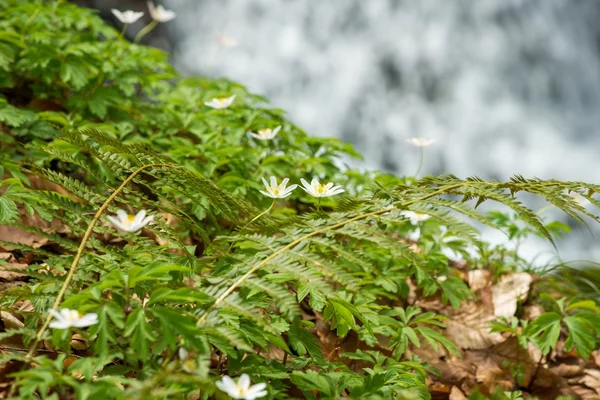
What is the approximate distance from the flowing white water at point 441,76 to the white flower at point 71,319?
4982 mm

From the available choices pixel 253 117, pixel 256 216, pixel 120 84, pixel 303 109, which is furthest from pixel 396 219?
pixel 303 109

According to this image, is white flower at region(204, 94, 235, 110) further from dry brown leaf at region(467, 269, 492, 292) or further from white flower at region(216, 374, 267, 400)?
white flower at region(216, 374, 267, 400)

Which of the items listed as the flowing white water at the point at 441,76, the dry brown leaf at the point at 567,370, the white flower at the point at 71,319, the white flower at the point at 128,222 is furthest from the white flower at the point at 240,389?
the flowing white water at the point at 441,76

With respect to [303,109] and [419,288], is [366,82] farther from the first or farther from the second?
[419,288]

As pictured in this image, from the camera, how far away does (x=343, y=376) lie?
5.85 feet

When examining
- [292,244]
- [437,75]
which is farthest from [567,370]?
[437,75]

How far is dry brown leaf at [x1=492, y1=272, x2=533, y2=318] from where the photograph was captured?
10.9 feet

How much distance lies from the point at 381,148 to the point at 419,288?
353 cm

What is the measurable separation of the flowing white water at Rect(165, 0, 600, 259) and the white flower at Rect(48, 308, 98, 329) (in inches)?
196

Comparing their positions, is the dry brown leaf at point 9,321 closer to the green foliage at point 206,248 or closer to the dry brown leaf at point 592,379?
the green foliage at point 206,248

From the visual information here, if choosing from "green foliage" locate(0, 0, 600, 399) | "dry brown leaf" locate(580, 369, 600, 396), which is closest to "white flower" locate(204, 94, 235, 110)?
"green foliage" locate(0, 0, 600, 399)

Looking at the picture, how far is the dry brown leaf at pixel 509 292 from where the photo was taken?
3.33m

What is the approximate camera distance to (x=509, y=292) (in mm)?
3469

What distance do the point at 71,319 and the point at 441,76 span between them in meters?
6.24
